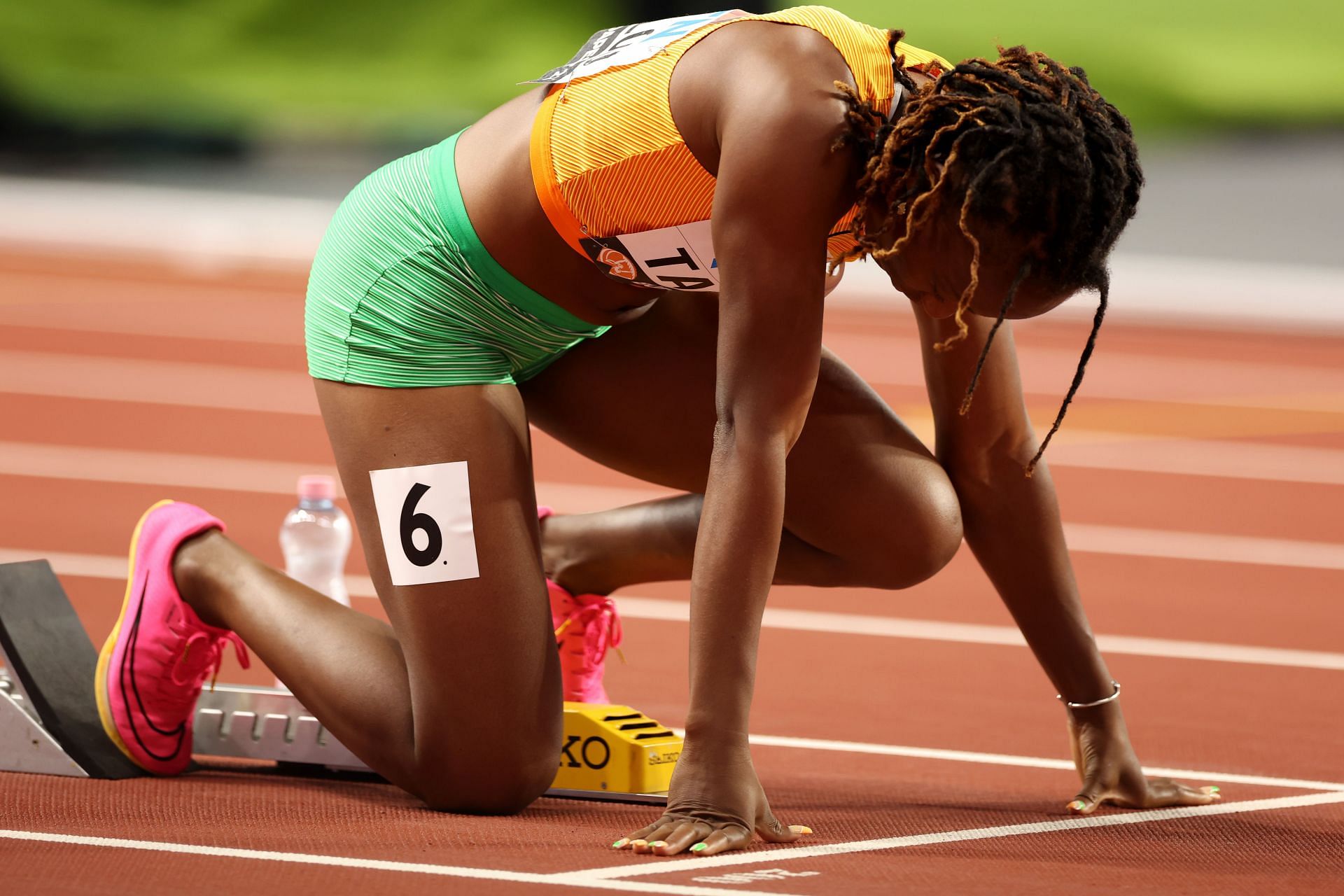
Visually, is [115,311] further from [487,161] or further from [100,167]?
[487,161]

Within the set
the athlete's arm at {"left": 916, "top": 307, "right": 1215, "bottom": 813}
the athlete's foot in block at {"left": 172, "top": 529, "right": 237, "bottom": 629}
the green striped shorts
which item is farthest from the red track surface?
the green striped shorts

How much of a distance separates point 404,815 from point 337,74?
1421 cm

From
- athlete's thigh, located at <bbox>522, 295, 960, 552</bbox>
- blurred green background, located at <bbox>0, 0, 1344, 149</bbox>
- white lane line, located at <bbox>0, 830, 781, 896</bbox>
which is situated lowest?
white lane line, located at <bbox>0, 830, 781, 896</bbox>

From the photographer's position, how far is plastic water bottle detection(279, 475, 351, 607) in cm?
420

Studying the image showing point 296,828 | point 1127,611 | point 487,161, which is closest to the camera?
point 296,828

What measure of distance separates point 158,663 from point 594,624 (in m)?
0.83

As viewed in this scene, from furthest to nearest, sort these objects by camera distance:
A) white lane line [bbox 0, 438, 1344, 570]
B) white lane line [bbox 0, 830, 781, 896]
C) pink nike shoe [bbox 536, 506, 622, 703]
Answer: white lane line [bbox 0, 438, 1344, 570] < pink nike shoe [bbox 536, 506, 622, 703] < white lane line [bbox 0, 830, 781, 896]

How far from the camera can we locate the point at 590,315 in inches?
133

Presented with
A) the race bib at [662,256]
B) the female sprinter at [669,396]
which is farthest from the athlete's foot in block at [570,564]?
the race bib at [662,256]

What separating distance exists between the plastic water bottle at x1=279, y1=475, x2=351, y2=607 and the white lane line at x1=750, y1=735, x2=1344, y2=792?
3.44 feet

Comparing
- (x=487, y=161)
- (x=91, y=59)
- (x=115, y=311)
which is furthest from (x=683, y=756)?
(x=91, y=59)

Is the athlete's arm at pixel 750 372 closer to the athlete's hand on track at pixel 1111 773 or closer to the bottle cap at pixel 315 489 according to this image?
the athlete's hand on track at pixel 1111 773

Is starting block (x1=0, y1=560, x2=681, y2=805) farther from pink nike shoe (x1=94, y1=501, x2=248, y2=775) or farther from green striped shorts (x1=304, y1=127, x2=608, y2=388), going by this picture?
green striped shorts (x1=304, y1=127, x2=608, y2=388)

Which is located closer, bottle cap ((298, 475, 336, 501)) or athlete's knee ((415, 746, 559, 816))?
athlete's knee ((415, 746, 559, 816))
